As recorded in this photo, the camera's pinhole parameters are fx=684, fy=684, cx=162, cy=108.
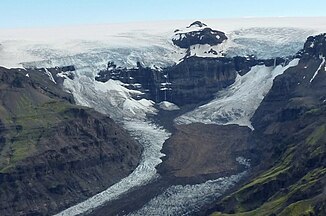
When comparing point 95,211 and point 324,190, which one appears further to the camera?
point 95,211

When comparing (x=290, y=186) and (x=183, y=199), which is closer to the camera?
(x=290, y=186)

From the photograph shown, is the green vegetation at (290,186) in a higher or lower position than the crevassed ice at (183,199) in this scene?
higher

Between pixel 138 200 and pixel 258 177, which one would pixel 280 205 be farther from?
pixel 138 200

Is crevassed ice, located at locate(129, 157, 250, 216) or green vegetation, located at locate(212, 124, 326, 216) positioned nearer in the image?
green vegetation, located at locate(212, 124, 326, 216)

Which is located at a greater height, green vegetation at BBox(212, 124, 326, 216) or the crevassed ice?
green vegetation at BBox(212, 124, 326, 216)

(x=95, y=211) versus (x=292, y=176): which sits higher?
(x=292, y=176)

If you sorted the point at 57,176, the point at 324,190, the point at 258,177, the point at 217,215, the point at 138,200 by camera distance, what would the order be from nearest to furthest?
1. the point at 324,190
2. the point at 217,215
3. the point at 258,177
4. the point at 138,200
5. the point at 57,176

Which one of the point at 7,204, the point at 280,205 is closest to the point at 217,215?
the point at 280,205

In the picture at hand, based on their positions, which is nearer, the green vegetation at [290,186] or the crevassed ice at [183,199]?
the green vegetation at [290,186]

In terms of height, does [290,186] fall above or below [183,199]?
above

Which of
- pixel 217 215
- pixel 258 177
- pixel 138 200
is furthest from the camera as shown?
pixel 138 200
